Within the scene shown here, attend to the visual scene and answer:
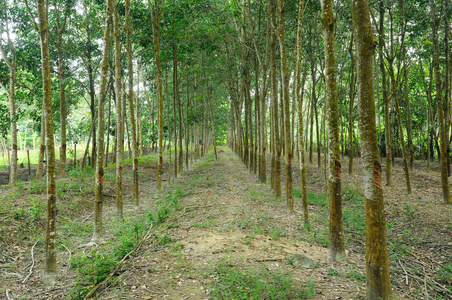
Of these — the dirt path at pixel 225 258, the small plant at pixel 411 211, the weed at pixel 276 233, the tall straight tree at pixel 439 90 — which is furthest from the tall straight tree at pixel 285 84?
the tall straight tree at pixel 439 90

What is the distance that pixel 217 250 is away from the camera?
620 cm

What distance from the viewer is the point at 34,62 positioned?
557 inches

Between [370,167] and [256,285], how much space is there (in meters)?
2.50

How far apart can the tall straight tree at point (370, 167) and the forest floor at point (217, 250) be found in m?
0.63

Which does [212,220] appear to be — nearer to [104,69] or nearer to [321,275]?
[321,275]

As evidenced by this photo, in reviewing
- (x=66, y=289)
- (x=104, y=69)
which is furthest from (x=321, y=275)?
(x=104, y=69)

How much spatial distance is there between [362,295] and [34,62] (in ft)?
53.4

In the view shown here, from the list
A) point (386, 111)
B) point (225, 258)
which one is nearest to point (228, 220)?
point (225, 258)

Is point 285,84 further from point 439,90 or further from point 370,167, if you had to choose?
point 370,167

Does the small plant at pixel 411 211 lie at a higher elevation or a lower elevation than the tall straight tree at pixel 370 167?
lower

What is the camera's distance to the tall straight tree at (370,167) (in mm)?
3965

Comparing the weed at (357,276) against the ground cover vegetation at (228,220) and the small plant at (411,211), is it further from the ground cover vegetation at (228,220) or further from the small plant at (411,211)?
the small plant at (411,211)

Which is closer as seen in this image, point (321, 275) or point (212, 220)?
point (321, 275)

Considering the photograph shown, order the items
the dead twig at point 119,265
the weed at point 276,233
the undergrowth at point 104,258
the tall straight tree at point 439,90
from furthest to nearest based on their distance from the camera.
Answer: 1. the tall straight tree at point 439,90
2. the weed at point 276,233
3. the undergrowth at point 104,258
4. the dead twig at point 119,265
